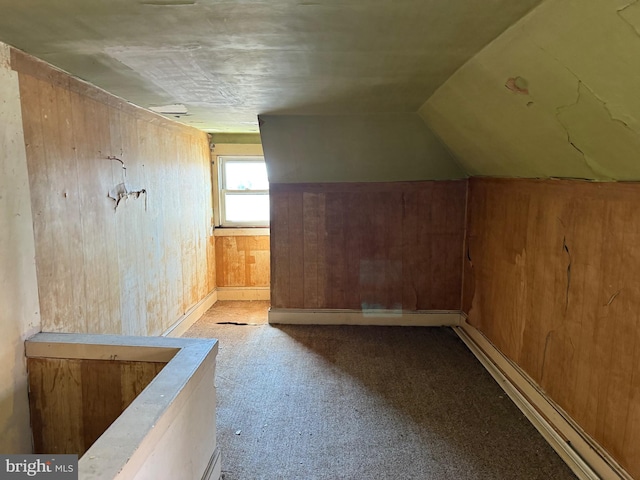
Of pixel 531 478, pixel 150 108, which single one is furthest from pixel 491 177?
pixel 150 108

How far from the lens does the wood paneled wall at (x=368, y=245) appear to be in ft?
12.6

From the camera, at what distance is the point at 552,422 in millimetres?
2230

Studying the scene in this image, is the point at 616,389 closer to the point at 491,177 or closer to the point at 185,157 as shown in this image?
the point at 491,177

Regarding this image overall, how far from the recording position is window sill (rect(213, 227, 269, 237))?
4.80m

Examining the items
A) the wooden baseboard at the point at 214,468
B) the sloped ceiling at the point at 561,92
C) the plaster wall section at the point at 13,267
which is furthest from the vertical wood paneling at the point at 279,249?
the plaster wall section at the point at 13,267

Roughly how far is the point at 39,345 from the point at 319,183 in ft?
8.61

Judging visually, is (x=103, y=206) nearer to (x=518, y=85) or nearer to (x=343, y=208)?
(x=343, y=208)

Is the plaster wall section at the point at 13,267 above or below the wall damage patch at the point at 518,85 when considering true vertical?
below

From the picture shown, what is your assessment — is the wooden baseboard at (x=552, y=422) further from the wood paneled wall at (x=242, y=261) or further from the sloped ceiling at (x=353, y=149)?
the wood paneled wall at (x=242, y=261)

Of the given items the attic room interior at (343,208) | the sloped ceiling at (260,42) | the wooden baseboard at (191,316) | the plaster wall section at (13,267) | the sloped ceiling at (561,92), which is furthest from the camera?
the wooden baseboard at (191,316)

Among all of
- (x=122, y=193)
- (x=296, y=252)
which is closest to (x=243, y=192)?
(x=296, y=252)

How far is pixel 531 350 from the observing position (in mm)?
2541

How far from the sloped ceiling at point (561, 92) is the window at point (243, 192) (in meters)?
2.69

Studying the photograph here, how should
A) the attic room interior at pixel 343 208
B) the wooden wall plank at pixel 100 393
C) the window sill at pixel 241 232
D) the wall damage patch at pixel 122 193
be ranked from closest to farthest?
the attic room interior at pixel 343 208, the wooden wall plank at pixel 100 393, the wall damage patch at pixel 122 193, the window sill at pixel 241 232
